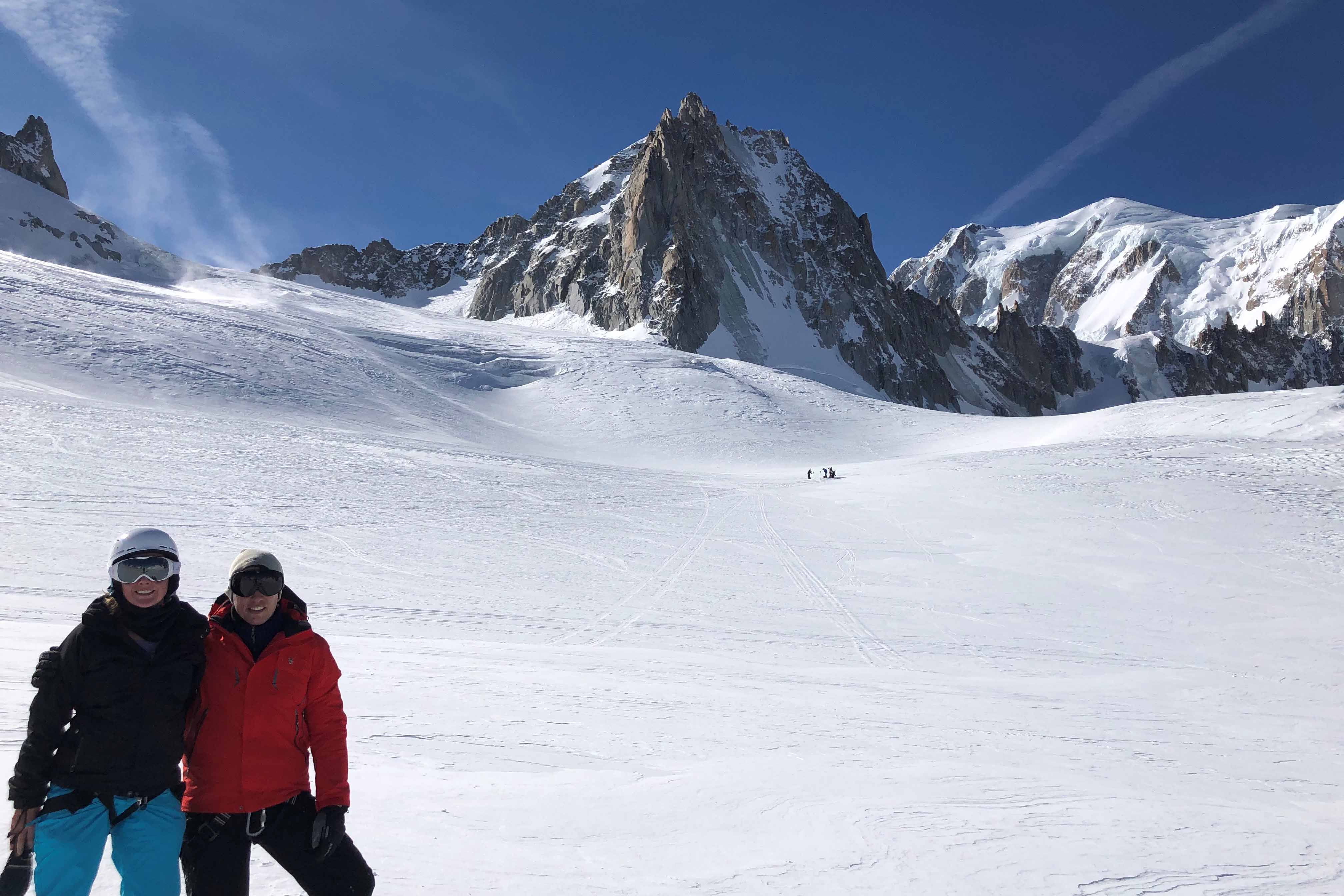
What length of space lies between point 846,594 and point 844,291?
114400 millimetres

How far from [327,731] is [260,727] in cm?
23

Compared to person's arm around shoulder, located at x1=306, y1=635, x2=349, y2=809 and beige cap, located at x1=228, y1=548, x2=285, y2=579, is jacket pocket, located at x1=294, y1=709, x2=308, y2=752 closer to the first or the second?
person's arm around shoulder, located at x1=306, y1=635, x2=349, y2=809

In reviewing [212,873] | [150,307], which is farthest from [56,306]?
[212,873]

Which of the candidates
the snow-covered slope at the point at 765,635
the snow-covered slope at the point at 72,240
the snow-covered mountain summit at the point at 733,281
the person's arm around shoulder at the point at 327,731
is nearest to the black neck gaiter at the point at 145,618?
the person's arm around shoulder at the point at 327,731

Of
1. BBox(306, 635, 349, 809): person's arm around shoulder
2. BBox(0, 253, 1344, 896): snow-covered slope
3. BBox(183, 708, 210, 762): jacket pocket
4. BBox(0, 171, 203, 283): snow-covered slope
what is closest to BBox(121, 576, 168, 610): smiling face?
BBox(183, 708, 210, 762): jacket pocket

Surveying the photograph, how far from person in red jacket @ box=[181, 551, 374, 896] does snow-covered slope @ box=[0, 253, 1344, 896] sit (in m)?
0.56

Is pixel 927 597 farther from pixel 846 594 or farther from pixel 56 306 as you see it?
pixel 56 306

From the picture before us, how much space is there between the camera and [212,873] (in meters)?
2.70

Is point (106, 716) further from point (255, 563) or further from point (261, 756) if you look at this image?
point (255, 563)

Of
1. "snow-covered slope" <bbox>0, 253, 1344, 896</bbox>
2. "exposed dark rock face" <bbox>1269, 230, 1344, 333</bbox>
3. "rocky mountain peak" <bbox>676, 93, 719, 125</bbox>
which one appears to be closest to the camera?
"snow-covered slope" <bbox>0, 253, 1344, 896</bbox>

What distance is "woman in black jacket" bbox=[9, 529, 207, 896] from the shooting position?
2506 mm

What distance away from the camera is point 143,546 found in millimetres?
2701

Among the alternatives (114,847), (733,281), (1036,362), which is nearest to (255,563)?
(114,847)

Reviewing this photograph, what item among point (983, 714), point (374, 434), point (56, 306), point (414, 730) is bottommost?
point (983, 714)
